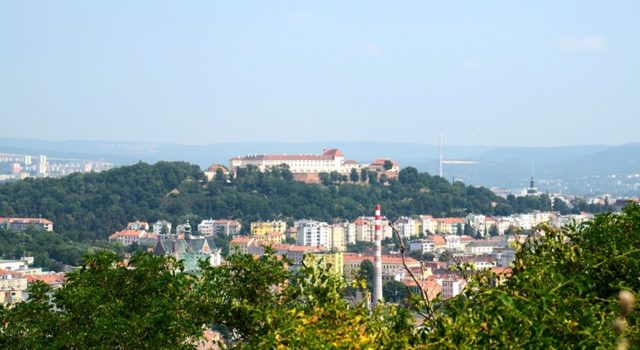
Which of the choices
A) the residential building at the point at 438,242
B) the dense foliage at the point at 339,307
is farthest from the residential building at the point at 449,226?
the dense foliage at the point at 339,307

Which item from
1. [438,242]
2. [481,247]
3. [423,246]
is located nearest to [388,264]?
[423,246]

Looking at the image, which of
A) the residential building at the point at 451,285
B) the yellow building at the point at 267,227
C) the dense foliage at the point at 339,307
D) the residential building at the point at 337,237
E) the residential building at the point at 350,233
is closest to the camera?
the dense foliage at the point at 339,307

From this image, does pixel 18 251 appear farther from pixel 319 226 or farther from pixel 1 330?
pixel 1 330

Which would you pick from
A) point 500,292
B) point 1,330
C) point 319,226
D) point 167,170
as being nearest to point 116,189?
point 167,170

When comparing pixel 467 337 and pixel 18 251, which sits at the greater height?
pixel 467 337

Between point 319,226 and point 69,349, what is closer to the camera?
point 69,349

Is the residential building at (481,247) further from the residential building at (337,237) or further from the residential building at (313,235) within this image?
the residential building at (313,235)
